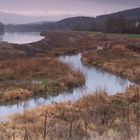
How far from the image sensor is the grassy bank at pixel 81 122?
10156mm

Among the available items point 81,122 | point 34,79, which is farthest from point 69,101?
point 34,79

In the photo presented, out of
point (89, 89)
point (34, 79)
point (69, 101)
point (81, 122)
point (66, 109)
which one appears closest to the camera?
point (81, 122)

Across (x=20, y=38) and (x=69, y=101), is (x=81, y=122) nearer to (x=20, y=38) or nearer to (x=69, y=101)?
(x=69, y=101)

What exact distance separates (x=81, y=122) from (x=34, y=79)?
14.1 m

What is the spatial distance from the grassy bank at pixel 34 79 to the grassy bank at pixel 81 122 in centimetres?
474

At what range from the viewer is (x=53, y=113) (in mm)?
15070

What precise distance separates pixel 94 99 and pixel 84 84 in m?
8.15

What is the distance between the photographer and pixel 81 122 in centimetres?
1215

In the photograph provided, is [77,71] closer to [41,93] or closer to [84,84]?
[84,84]

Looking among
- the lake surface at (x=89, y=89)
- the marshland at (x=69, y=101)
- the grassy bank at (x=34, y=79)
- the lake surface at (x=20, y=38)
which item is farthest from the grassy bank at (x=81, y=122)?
the lake surface at (x=20, y=38)

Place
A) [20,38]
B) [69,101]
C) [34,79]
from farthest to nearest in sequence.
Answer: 1. [20,38]
2. [34,79]
3. [69,101]

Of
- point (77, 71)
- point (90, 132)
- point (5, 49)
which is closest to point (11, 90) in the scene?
point (77, 71)

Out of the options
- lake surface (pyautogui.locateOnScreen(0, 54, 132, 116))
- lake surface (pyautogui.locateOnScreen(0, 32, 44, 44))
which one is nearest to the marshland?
lake surface (pyautogui.locateOnScreen(0, 54, 132, 116))

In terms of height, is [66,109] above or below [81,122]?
below
